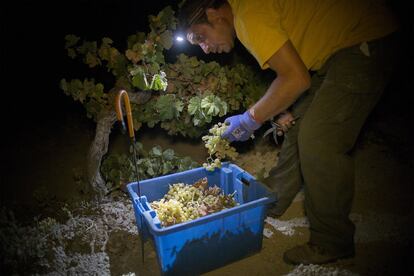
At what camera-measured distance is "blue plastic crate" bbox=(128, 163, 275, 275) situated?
198cm

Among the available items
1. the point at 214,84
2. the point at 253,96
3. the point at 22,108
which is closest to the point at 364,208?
the point at 253,96

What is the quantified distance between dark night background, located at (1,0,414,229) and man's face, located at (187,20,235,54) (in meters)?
2.13

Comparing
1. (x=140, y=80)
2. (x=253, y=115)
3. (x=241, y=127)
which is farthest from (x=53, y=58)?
(x=253, y=115)

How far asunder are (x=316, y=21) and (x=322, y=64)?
0.34 m

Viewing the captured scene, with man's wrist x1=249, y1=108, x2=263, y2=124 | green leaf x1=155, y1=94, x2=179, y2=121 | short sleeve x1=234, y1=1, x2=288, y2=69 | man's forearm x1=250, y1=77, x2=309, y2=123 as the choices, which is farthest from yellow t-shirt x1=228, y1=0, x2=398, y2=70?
green leaf x1=155, y1=94, x2=179, y2=121

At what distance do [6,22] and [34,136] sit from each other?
223cm

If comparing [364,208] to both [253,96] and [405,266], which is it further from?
[253,96]

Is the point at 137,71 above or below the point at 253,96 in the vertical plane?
above

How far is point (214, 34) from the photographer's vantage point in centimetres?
224

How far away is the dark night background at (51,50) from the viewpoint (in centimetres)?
453

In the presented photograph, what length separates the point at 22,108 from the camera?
476 centimetres

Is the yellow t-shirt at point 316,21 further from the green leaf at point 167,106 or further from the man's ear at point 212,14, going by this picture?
the green leaf at point 167,106

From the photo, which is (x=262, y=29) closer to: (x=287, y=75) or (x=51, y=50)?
(x=287, y=75)

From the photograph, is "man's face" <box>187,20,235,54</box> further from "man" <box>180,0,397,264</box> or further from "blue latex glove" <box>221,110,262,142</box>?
"blue latex glove" <box>221,110,262,142</box>
